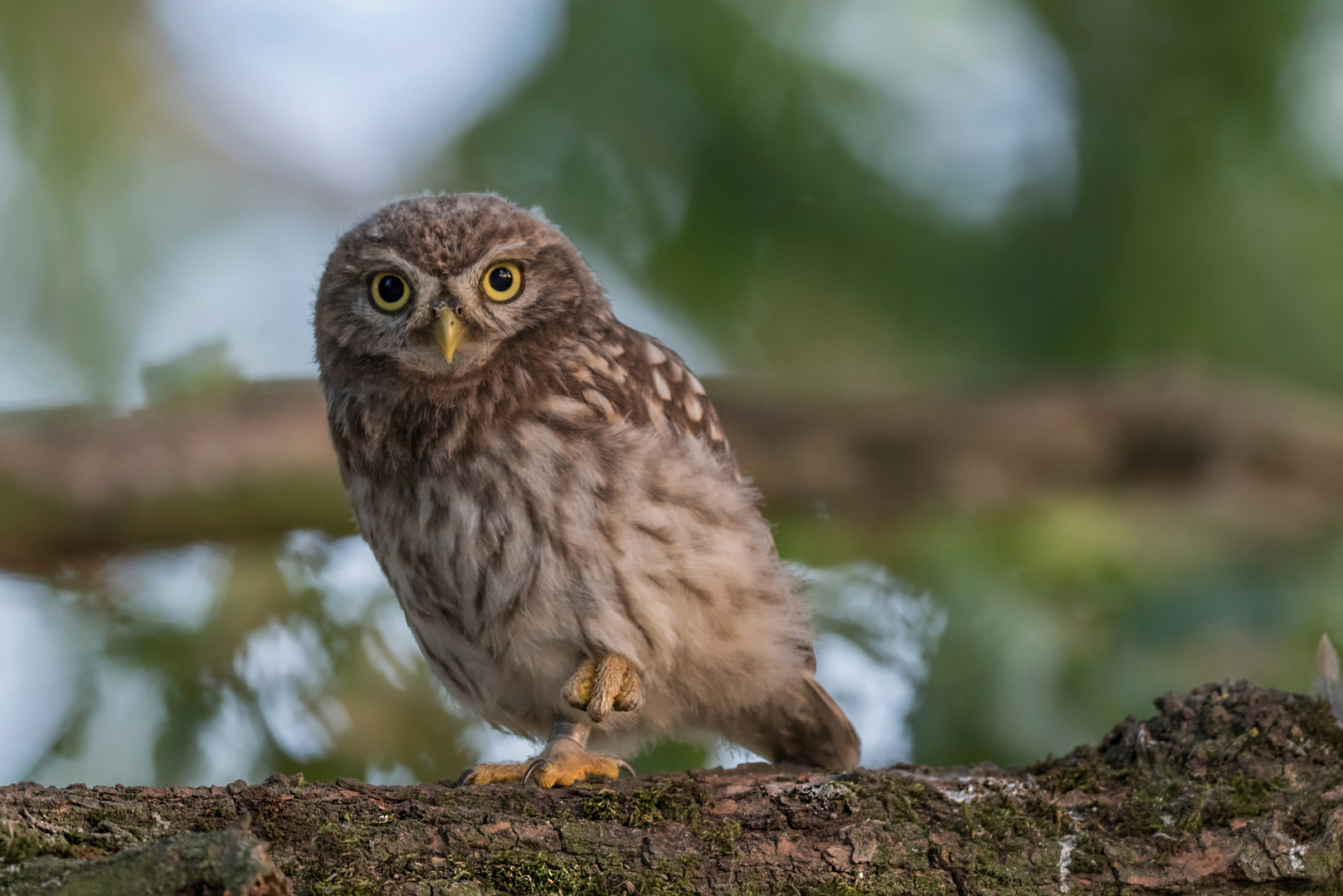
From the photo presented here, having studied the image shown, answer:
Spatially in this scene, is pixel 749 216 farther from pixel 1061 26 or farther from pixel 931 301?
pixel 1061 26

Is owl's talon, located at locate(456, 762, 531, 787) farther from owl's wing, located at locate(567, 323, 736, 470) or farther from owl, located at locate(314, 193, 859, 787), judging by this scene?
owl's wing, located at locate(567, 323, 736, 470)

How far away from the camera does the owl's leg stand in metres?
2.68

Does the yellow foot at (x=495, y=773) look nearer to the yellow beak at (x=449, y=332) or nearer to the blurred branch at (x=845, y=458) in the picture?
the yellow beak at (x=449, y=332)

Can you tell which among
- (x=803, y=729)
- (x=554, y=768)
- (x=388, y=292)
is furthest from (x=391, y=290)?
(x=803, y=729)

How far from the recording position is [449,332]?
116 inches

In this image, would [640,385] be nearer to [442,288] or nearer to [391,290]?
[442,288]

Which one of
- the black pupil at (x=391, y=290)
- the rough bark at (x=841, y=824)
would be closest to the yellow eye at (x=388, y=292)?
the black pupil at (x=391, y=290)

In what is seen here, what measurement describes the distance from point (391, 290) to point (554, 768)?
1.31 metres

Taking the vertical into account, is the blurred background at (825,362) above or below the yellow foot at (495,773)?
above

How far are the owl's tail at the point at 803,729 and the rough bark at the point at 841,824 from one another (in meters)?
0.84

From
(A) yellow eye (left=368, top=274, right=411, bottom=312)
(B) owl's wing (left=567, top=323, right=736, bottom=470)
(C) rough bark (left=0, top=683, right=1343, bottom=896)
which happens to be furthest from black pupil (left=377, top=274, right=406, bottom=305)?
(C) rough bark (left=0, top=683, right=1343, bottom=896)

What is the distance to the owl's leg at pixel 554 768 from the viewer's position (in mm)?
2678

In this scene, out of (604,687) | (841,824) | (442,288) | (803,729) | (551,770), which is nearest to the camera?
(841,824)

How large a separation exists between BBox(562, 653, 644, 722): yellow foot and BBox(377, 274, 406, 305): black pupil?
3.52 ft
